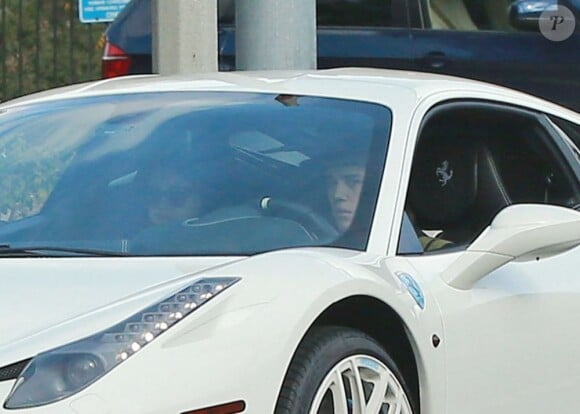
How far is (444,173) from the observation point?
453 centimetres

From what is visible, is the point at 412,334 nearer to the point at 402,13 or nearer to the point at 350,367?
the point at 350,367

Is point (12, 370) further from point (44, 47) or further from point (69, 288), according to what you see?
point (44, 47)

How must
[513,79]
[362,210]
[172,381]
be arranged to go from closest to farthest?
1. [172,381]
2. [362,210]
3. [513,79]

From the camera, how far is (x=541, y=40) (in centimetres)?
866

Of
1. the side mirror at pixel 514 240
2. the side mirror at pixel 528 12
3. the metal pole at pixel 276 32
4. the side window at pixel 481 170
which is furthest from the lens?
the side mirror at pixel 528 12

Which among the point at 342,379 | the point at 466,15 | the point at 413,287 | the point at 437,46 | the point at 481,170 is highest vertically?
the point at 466,15

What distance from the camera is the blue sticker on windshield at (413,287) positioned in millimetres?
3555

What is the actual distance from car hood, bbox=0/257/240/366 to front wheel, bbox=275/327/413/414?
0.34 meters

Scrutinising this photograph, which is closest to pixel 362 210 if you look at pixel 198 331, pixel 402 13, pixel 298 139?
pixel 298 139

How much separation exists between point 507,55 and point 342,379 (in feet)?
18.6

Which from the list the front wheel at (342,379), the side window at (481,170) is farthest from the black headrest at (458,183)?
the front wheel at (342,379)

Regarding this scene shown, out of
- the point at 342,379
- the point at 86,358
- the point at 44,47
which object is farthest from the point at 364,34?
the point at 86,358

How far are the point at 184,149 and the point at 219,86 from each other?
14.3 inches

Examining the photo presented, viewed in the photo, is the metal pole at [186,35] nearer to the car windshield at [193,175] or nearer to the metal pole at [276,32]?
the metal pole at [276,32]
